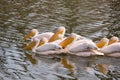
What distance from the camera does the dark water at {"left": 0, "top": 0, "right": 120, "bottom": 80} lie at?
7402 millimetres

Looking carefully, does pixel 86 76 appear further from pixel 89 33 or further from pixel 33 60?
pixel 89 33

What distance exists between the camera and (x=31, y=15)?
472 inches

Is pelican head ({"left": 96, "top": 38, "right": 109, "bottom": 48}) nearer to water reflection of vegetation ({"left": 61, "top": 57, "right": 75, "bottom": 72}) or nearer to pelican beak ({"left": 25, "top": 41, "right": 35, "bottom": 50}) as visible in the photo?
water reflection of vegetation ({"left": 61, "top": 57, "right": 75, "bottom": 72})

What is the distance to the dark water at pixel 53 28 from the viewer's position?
24.3 ft

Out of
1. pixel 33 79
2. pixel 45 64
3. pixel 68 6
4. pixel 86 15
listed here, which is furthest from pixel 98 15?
pixel 33 79

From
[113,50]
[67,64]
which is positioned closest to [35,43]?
[67,64]

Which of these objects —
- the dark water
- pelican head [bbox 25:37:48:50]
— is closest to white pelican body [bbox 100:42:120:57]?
the dark water

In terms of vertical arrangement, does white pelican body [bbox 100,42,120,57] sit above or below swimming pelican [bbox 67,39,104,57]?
above

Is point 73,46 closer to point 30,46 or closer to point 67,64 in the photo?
point 67,64

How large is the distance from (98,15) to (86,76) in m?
5.24

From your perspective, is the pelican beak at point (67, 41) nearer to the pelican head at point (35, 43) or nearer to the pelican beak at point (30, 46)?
the pelican head at point (35, 43)

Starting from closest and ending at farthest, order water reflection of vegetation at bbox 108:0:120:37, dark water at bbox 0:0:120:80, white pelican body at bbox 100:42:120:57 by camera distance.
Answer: dark water at bbox 0:0:120:80, white pelican body at bbox 100:42:120:57, water reflection of vegetation at bbox 108:0:120:37

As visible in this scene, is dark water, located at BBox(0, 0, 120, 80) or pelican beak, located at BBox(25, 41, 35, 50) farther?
pelican beak, located at BBox(25, 41, 35, 50)

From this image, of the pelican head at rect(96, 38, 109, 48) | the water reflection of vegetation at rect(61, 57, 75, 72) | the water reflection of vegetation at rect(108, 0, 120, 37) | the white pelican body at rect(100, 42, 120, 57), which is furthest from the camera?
the water reflection of vegetation at rect(108, 0, 120, 37)
